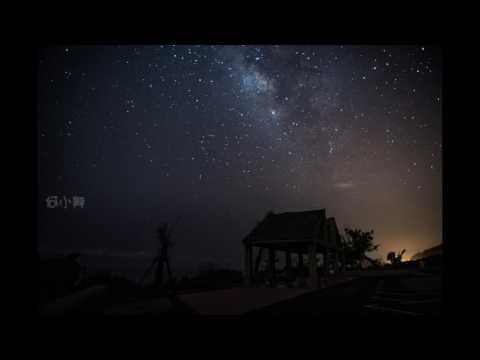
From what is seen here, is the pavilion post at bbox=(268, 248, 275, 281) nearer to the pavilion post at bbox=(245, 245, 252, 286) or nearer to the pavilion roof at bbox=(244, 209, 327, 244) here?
the pavilion roof at bbox=(244, 209, 327, 244)

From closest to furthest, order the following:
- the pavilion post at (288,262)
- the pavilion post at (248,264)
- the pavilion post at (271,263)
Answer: the pavilion post at (248,264)
the pavilion post at (271,263)
the pavilion post at (288,262)

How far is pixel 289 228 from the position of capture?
17.1 meters

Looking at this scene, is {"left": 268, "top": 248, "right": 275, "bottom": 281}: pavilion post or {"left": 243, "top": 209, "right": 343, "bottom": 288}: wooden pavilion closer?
{"left": 243, "top": 209, "right": 343, "bottom": 288}: wooden pavilion

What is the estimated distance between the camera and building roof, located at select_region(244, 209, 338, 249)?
53.3 ft

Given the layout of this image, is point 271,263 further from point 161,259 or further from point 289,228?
point 161,259

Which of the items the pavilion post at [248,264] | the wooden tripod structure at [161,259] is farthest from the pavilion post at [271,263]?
the wooden tripod structure at [161,259]

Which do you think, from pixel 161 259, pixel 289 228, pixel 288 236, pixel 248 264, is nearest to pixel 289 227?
pixel 289 228

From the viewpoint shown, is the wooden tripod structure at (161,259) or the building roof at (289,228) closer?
the building roof at (289,228)

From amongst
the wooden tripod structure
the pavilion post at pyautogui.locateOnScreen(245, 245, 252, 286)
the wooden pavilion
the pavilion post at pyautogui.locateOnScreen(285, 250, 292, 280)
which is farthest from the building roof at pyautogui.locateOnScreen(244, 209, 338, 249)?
the wooden tripod structure

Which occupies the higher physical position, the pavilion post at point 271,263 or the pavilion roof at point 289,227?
the pavilion roof at point 289,227

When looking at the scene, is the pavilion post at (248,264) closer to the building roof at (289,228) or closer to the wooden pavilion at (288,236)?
the wooden pavilion at (288,236)

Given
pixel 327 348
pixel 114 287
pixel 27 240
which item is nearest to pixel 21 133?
pixel 27 240

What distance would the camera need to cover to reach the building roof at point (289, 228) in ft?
53.3

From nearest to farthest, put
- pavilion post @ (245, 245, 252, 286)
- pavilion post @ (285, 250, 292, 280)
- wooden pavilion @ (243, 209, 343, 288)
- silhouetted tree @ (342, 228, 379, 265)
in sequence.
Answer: wooden pavilion @ (243, 209, 343, 288) → pavilion post @ (245, 245, 252, 286) → pavilion post @ (285, 250, 292, 280) → silhouetted tree @ (342, 228, 379, 265)
